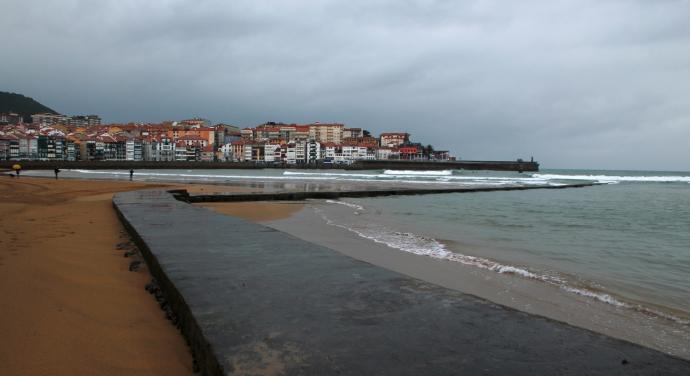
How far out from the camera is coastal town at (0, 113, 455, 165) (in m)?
103

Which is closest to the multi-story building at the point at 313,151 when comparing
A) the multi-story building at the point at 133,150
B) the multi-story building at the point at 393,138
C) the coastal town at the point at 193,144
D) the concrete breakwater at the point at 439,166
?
the coastal town at the point at 193,144

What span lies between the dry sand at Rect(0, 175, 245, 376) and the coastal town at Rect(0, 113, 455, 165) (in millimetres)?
110029

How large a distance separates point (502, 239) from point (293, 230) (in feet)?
13.8

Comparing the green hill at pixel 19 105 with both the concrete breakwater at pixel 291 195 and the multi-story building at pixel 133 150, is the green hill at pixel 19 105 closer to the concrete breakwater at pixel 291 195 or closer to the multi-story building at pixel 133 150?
the multi-story building at pixel 133 150

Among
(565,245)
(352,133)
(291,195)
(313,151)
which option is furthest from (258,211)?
(352,133)

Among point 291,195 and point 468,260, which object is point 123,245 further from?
point 291,195

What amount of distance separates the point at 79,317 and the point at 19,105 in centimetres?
21977

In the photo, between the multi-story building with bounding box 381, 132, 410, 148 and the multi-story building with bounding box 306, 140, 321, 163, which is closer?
the multi-story building with bounding box 306, 140, 321, 163

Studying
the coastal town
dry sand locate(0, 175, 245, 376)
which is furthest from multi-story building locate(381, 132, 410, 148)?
→ dry sand locate(0, 175, 245, 376)

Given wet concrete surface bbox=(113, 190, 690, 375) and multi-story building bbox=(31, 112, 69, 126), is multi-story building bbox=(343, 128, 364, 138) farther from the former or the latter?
wet concrete surface bbox=(113, 190, 690, 375)

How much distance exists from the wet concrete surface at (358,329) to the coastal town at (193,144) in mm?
111752

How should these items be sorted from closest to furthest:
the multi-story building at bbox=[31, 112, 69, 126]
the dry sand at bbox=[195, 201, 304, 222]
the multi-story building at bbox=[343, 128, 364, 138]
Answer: the dry sand at bbox=[195, 201, 304, 222], the multi-story building at bbox=[31, 112, 69, 126], the multi-story building at bbox=[343, 128, 364, 138]

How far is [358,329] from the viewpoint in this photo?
2326mm

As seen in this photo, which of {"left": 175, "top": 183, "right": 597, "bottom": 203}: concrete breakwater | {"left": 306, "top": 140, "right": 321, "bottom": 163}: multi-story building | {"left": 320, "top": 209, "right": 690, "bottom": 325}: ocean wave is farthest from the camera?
{"left": 306, "top": 140, "right": 321, "bottom": 163}: multi-story building
